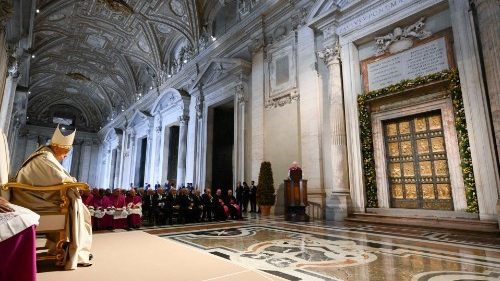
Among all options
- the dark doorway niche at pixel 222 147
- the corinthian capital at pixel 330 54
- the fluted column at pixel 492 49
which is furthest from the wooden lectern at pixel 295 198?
the dark doorway niche at pixel 222 147

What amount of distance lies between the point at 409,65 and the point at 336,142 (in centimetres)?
256

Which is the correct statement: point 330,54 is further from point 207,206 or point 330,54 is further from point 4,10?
point 4,10

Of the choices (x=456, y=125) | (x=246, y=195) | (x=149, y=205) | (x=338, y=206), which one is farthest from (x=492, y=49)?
(x=149, y=205)

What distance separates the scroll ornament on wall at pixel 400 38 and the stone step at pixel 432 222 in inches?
162

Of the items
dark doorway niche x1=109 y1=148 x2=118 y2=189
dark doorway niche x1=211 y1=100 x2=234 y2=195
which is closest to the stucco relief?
dark doorway niche x1=211 y1=100 x2=234 y2=195

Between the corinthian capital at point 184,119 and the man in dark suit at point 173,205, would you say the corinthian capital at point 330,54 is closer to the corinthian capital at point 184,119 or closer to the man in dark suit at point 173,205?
the man in dark suit at point 173,205

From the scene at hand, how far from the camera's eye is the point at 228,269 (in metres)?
2.73

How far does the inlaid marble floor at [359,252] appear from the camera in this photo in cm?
262

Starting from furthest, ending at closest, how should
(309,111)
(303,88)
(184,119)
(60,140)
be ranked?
(184,119) → (303,88) → (309,111) → (60,140)

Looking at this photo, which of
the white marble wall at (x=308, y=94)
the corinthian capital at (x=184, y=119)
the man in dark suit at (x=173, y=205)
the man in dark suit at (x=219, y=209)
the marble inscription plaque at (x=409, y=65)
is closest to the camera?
the white marble wall at (x=308, y=94)

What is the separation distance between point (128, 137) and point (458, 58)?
827 inches

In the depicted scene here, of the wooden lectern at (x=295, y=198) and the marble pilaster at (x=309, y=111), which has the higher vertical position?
the marble pilaster at (x=309, y=111)

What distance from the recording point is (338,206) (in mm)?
7242

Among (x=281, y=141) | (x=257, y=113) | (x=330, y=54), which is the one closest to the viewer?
(x=330, y=54)
